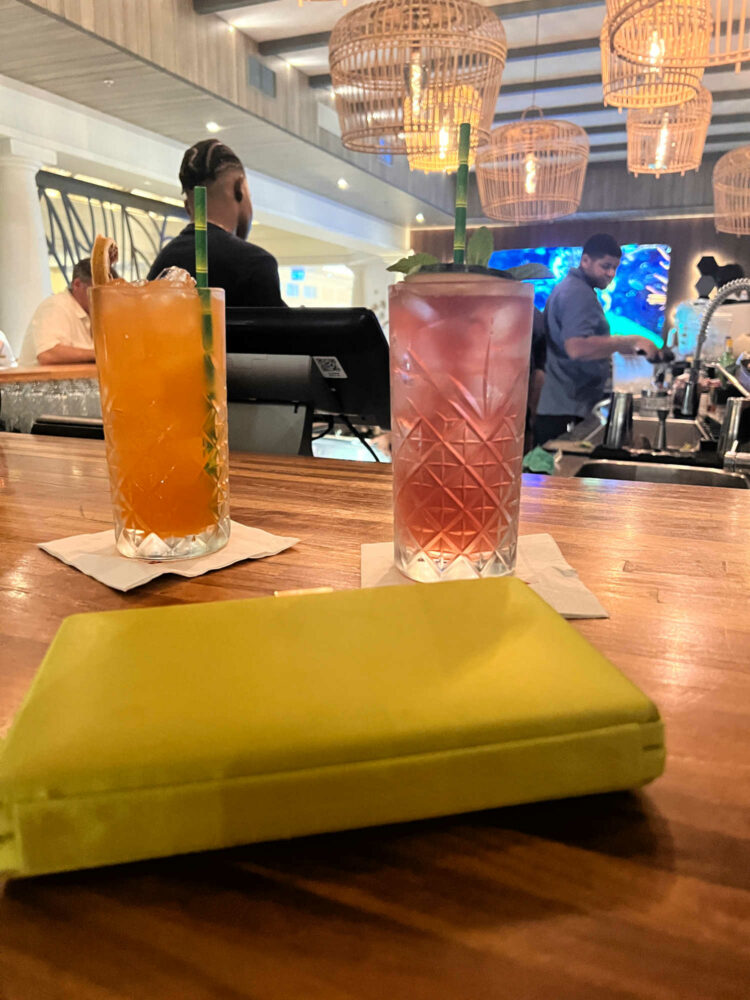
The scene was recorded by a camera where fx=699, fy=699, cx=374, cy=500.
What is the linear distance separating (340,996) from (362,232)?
884 centimetres

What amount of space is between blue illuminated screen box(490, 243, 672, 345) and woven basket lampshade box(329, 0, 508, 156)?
15.9 ft

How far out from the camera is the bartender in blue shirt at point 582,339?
3154 millimetres

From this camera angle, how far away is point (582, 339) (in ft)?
10.4

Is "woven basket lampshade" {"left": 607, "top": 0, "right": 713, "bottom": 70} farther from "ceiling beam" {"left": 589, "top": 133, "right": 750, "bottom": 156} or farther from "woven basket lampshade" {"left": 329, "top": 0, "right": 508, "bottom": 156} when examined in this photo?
"ceiling beam" {"left": 589, "top": 133, "right": 750, "bottom": 156}

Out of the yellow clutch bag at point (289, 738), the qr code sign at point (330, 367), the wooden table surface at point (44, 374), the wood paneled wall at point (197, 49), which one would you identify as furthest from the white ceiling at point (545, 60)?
the yellow clutch bag at point (289, 738)

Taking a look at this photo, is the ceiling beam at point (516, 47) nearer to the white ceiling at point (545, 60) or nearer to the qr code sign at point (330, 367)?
the white ceiling at point (545, 60)

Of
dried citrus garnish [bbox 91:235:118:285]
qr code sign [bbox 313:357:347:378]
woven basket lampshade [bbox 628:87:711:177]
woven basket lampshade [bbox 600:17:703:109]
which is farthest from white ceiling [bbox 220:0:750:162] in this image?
dried citrus garnish [bbox 91:235:118:285]

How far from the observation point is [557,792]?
0.81ft

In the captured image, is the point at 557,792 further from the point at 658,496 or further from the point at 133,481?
the point at 658,496

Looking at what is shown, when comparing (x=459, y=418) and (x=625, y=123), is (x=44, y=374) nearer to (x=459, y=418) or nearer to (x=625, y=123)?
(x=459, y=418)

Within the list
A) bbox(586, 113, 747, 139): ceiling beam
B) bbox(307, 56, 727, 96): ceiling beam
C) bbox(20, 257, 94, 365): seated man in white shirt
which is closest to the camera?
bbox(20, 257, 94, 365): seated man in white shirt

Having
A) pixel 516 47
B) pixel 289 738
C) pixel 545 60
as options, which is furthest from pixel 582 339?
pixel 289 738

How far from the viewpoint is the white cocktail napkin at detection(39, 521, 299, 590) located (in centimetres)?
50

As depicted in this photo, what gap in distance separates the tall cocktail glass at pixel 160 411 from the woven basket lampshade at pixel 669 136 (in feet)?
13.7
